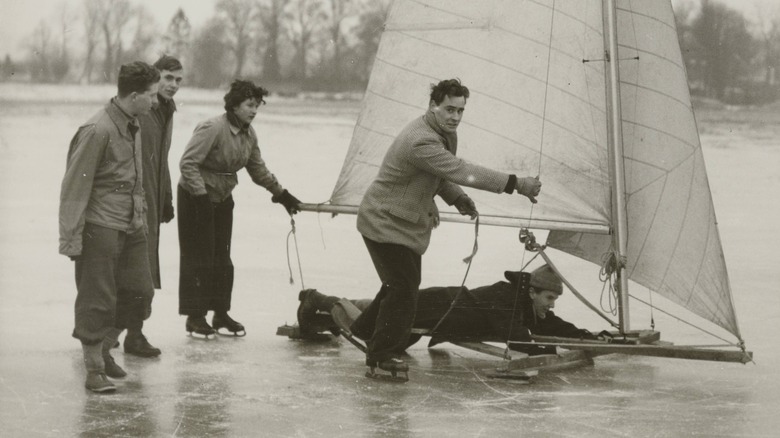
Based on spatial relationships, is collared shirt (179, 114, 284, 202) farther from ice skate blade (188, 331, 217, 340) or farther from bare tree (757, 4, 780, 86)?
bare tree (757, 4, 780, 86)

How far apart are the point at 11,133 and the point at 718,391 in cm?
1036

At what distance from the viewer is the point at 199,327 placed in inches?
269

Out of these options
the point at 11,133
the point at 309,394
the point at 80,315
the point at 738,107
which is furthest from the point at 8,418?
the point at 738,107

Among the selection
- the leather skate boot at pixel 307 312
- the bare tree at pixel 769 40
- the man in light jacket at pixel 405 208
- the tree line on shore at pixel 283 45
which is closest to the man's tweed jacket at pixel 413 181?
the man in light jacket at pixel 405 208

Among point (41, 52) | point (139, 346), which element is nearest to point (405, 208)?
point (139, 346)

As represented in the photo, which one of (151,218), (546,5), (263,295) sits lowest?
(263,295)

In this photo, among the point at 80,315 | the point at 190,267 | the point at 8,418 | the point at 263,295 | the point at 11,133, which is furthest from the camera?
the point at 11,133

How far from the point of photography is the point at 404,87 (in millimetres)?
6688

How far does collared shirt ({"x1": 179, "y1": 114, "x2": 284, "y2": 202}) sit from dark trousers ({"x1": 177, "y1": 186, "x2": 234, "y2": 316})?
0.30 feet

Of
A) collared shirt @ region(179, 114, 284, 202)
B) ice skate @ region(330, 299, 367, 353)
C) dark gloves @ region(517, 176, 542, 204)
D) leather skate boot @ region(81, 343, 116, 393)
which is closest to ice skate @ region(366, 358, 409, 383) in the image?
ice skate @ region(330, 299, 367, 353)

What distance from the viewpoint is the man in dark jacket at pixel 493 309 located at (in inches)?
241

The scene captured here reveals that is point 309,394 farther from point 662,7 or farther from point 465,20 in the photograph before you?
point 662,7

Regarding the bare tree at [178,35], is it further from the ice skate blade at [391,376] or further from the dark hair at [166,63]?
the ice skate blade at [391,376]

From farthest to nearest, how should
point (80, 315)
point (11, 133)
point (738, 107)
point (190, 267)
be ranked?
point (738, 107) → point (11, 133) → point (190, 267) → point (80, 315)
